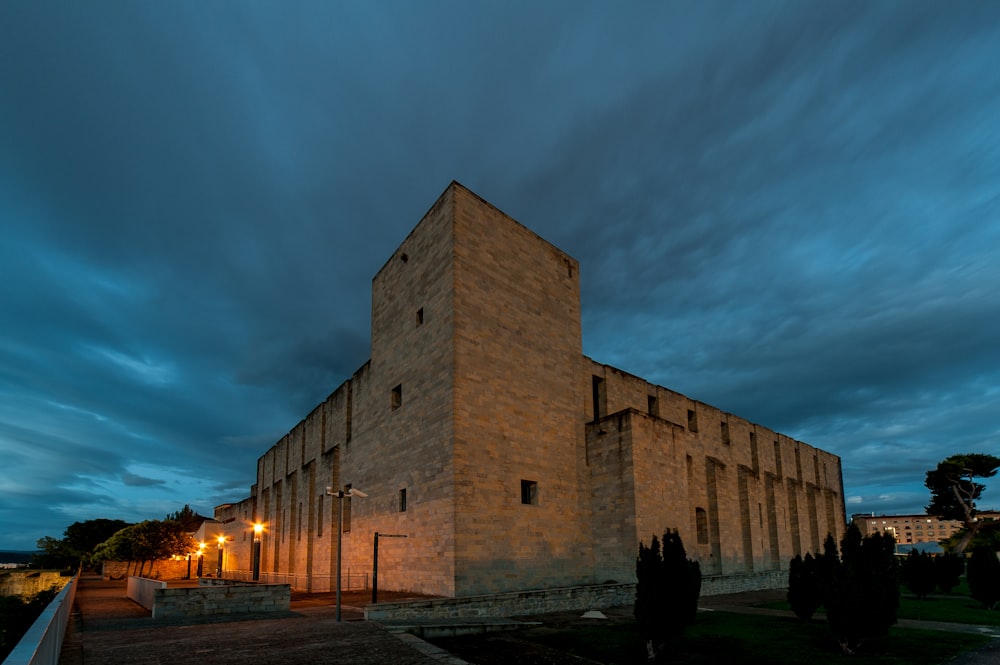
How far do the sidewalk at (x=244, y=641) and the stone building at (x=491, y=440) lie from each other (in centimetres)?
492

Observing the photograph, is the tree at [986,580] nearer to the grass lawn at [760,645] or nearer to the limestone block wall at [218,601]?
the grass lawn at [760,645]

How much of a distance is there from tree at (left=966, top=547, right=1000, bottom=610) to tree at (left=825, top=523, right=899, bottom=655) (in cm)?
1238

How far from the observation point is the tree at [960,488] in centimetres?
5284

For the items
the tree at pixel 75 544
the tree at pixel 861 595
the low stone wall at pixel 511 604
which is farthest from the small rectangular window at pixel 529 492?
the tree at pixel 75 544

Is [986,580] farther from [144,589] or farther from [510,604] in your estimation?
[144,589]

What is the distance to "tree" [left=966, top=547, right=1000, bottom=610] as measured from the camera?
20375 mm

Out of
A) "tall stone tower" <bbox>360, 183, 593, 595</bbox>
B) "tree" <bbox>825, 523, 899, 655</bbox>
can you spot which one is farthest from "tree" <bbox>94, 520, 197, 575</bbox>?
"tree" <bbox>825, 523, 899, 655</bbox>

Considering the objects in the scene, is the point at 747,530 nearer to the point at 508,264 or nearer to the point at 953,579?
the point at 953,579

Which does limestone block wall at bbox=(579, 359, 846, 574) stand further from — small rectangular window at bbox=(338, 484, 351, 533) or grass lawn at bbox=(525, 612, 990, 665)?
small rectangular window at bbox=(338, 484, 351, 533)

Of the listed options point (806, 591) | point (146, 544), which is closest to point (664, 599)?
point (806, 591)

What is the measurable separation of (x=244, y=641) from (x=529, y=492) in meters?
11.7

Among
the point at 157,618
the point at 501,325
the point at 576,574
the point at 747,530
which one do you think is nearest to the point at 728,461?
the point at 747,530

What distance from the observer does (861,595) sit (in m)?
11.5

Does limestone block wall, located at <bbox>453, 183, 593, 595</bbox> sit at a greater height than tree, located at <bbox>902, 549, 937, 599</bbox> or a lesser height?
greater
